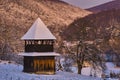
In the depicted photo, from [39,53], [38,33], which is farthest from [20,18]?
[39,53]

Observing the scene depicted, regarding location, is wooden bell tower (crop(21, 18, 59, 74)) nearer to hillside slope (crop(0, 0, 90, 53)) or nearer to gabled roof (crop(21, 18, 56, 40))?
gabled roof (crop(21, 18, 56, 40))

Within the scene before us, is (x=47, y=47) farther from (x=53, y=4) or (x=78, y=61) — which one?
(x=53, y=4)

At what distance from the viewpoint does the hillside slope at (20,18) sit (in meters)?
86.7

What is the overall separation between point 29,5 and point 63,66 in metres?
92.0

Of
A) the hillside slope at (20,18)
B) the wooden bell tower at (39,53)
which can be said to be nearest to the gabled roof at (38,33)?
the wooden bell tower at (39,53)

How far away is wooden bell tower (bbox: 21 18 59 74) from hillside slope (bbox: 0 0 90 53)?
30119mm

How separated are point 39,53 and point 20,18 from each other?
88.5 metres

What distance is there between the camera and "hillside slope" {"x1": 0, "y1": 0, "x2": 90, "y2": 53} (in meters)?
86.7

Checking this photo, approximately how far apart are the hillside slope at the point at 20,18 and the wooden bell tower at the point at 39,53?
3012 cm

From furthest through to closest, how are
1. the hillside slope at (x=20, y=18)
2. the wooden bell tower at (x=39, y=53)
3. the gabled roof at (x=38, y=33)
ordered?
the hillside slope at (x=20, y=18)
the gabled roof at (x=38, y=33)
the wooden bell tower at (x=39, y=53)

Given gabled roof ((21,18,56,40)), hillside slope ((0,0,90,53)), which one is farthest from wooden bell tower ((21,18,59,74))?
hillside slope ((0,0,90,53))

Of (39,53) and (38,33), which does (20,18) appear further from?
(39,53)

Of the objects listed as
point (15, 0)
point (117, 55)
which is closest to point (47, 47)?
point (117, 55)

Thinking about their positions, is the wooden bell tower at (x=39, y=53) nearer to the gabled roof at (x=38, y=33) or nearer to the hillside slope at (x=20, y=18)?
the gabled roof at (x=38, y=33)
